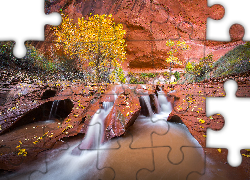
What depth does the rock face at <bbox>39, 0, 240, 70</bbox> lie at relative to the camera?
32.9 ft

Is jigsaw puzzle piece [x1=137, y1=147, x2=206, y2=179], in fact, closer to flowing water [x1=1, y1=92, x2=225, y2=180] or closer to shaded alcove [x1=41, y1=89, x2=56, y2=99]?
flowing water [x1=1, y1=92, x2=225, y2=180]

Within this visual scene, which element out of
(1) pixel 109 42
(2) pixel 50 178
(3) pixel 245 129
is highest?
(1) pixel 109 42

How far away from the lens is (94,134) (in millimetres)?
3008

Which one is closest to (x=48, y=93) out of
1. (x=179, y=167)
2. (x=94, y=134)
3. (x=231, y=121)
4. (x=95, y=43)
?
(x=94, y=134)

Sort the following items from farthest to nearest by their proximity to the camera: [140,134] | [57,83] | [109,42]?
[109,42] < [57,83] < [140,134]

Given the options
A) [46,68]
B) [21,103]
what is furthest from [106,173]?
[46,68]

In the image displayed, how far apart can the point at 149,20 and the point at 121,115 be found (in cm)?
1131

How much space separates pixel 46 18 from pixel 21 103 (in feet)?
8.06

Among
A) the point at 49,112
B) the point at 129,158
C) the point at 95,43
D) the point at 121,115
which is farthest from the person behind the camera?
the point at 95,43

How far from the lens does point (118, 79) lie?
321 inches

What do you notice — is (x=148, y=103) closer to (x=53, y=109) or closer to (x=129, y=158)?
(x=129, y=158)

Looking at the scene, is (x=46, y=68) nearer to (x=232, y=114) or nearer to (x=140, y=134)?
(x=140, y=134)

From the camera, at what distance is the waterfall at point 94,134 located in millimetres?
2824

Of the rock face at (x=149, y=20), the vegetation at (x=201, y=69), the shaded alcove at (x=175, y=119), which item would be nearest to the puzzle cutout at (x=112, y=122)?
the shaded alcove at (x=175, y=119)
